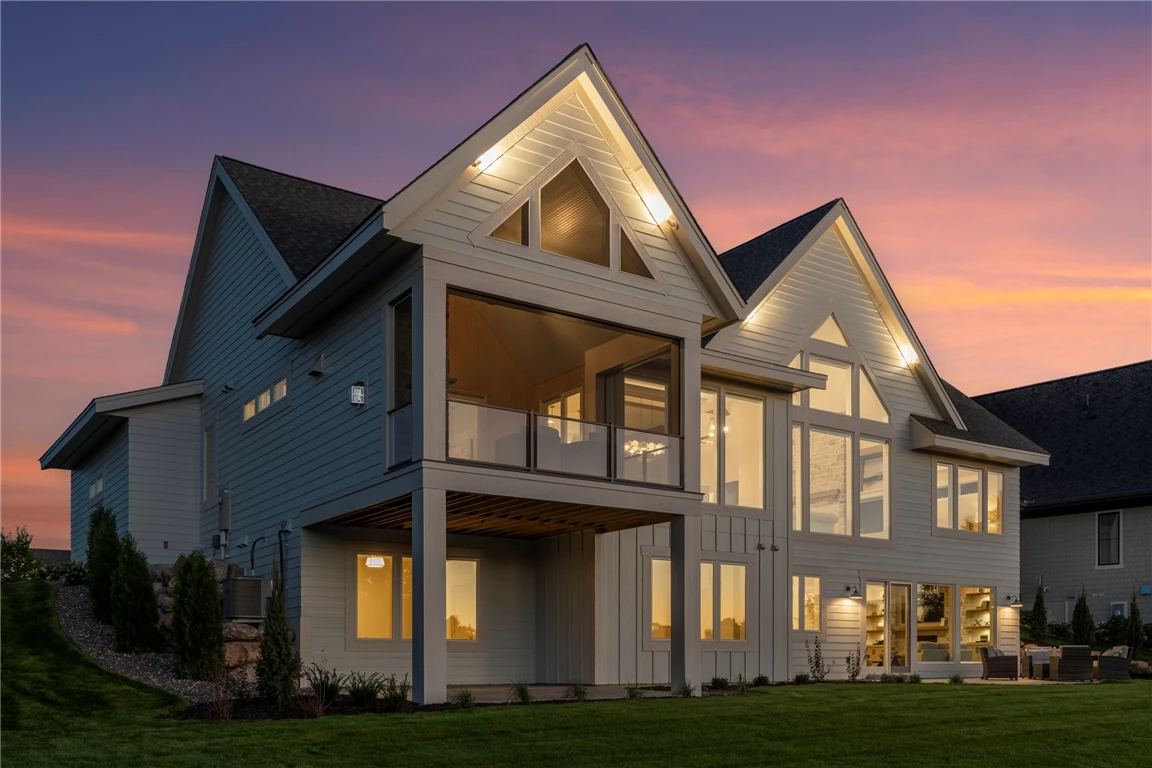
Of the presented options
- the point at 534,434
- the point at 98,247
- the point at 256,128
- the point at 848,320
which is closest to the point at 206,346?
the point at 98,247

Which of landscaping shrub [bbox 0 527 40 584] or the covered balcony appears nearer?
the covered balcony

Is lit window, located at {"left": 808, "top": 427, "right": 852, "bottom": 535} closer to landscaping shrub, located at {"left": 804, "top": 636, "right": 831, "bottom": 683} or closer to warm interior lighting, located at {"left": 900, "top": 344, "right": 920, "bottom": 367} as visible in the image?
landscaping shrub, located at {"left": 804, "top": 636, "right": 831, "bottom": 683}

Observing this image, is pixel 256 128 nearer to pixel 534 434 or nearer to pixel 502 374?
pixel 502 374

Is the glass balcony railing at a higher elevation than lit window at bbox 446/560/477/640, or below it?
higher

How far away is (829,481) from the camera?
22844 millimetres

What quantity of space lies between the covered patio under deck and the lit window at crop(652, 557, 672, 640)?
1.73 ft

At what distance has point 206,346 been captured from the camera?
23.2 metres

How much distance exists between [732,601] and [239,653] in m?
8.65

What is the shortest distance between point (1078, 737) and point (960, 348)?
95.9ft

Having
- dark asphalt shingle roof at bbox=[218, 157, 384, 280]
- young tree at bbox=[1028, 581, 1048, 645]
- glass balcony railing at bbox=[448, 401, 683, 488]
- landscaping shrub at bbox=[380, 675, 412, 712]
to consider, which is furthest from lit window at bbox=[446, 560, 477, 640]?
young tree at bbox=[1028, 581, 1048, 645]

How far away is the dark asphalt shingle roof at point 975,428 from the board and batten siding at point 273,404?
13.1 metres

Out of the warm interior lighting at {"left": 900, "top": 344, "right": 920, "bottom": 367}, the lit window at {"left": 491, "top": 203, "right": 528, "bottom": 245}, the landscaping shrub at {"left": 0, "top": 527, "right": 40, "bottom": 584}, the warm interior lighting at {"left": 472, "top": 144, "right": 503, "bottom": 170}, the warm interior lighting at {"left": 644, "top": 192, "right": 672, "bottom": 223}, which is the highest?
the warm interior lighting at {"left": 472, "top": 144, "right": 503, "bottom": 170}

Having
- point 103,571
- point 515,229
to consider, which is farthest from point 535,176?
point 103,571

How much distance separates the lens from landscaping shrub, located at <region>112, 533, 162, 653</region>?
16.2m
